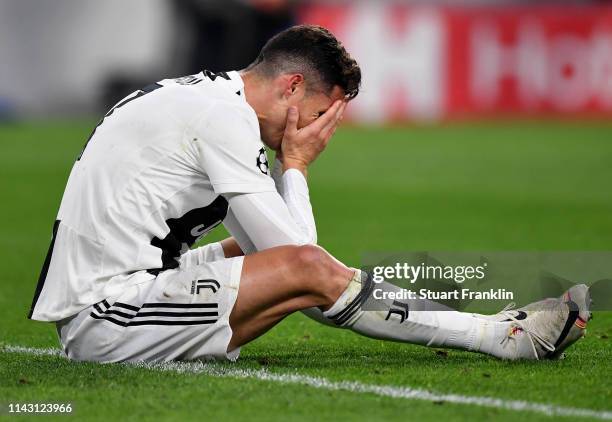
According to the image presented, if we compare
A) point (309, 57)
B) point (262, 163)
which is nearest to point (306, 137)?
point (309, 57)

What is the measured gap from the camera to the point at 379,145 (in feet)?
68.6

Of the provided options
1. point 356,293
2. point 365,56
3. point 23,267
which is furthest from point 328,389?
point 365,56

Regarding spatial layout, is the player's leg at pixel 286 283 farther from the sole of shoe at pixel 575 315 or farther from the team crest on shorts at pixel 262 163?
the sole of shoe at pixel 575 315

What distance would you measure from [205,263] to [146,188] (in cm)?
42

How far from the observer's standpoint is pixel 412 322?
17.5 ft

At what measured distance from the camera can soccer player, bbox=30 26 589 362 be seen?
5.23 metres

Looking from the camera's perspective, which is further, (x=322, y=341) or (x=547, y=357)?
(x=322, y=341)

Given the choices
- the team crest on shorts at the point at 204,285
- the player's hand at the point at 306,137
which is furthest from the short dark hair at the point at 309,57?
the team crest on shorts at the point at 204,285

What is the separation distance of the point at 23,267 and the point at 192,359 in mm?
4368

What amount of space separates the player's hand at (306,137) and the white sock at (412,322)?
0.78m

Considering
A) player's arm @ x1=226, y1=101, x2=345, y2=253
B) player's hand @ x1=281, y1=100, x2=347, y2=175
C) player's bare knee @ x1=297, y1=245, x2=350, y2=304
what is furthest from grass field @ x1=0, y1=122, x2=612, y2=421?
player's hand @ x1=281, y1=100, x2=347, y2=175

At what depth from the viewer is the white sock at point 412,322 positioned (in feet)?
17.2

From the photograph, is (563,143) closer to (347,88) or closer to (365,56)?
(365,56)

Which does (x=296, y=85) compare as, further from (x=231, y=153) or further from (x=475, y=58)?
A: (x=475, y=58)
